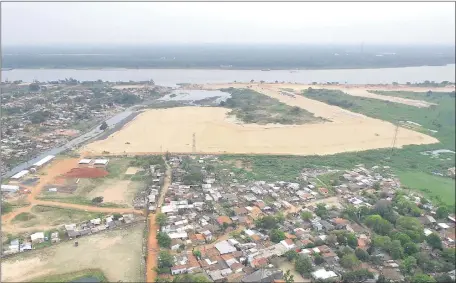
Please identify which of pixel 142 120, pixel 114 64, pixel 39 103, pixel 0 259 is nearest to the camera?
pixel 0 259

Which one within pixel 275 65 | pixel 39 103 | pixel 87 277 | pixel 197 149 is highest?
pixel 275 65

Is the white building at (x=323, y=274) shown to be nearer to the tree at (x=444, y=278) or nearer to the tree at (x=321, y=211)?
the tree at (x=444, y=278)

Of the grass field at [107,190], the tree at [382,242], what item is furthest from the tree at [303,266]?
the grass field at [107,190]

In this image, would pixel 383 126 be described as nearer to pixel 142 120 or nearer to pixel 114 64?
pixel 142 120

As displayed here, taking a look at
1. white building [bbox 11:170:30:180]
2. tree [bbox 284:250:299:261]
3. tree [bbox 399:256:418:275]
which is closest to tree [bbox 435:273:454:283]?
tree [bbox 399:256:418:275]

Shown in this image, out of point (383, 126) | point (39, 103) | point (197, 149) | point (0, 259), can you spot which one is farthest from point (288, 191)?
point (39, 103)

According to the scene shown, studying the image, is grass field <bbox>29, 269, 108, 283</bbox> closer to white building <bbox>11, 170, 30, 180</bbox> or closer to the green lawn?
white building <bbox>11, 170, 30, 180</bbox>

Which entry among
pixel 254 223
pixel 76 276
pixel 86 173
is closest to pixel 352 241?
pixel 254 223
